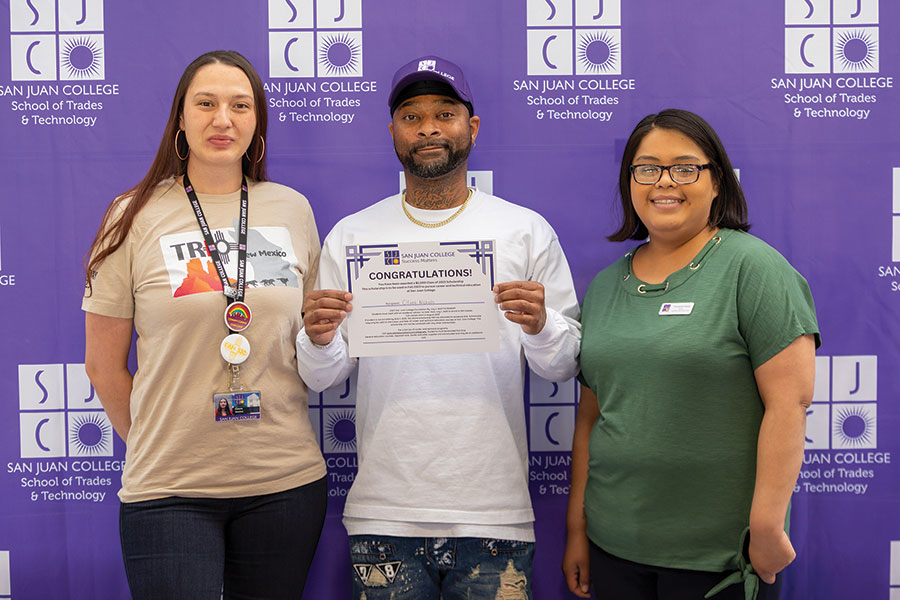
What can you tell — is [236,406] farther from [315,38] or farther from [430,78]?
[315,38]

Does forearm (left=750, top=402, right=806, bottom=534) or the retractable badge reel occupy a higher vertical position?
the retractable badge reel

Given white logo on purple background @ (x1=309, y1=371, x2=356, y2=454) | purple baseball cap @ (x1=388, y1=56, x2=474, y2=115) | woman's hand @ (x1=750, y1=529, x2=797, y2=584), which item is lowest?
woman's hand @ (x1=750, y1=529, x2=797, y2=584)

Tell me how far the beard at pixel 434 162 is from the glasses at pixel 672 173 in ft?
1.82

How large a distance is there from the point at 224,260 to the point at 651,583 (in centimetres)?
154

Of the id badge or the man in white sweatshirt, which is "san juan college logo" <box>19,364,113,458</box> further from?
the man in white sweatshirt

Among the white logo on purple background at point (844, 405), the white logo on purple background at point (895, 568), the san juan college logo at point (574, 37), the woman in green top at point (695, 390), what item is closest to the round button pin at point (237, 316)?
the woman in green top at point (695, 390)

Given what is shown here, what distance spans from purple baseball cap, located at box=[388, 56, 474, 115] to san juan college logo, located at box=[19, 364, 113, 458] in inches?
63.7

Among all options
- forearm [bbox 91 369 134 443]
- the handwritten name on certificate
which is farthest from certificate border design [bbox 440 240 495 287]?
forearm [bbox 91 369 134 443]

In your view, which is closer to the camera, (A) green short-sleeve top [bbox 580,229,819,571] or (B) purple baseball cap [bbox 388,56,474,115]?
(A) green short-sleeve top [bbox 580,229,819,571]

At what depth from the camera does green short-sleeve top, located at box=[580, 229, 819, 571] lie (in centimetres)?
172

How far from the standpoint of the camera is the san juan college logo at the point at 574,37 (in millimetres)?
2529

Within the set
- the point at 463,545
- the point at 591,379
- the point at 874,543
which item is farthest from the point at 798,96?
the point at 463,545

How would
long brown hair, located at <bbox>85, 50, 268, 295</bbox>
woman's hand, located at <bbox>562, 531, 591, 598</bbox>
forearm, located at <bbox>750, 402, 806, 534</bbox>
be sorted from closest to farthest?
forearm, located at <bbox>750, 402, 806, 534</bbox> → long brown hair, located at <bbox>85, 50, 268, 295</bbox> → woman's hand, located at <bbox>562, 531, 591, 598</bbox>

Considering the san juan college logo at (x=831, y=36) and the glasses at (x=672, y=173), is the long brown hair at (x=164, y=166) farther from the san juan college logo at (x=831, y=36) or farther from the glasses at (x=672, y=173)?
the san juan college logo at (x=831, y=36)
